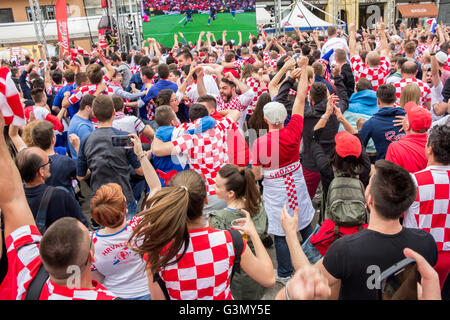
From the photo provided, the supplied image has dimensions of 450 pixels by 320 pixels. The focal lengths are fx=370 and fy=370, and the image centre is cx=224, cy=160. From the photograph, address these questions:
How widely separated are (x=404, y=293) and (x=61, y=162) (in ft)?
10.4

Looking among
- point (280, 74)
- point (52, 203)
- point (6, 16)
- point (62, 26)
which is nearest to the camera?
point (52, 203)

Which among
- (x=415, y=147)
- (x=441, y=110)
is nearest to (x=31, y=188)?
(x=415, y=147)

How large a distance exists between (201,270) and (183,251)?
13cm

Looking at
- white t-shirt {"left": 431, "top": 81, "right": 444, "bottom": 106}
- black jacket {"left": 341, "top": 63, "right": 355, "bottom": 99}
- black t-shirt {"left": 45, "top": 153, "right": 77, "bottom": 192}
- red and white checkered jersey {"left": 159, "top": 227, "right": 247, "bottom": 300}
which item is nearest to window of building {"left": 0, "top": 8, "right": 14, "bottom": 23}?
black jacket {"left": 341, "top": 63, "right": 355, "bottom": 99}

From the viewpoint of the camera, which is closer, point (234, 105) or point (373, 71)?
point (234, 105)

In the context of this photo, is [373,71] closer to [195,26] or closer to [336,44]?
[336,44]

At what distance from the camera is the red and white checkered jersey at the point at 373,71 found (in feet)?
19.5

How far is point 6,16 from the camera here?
30.5 meters

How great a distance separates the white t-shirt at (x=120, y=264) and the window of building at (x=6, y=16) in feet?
114

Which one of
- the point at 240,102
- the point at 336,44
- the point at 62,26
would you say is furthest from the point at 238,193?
the point at 62,26

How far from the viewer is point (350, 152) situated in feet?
8.82

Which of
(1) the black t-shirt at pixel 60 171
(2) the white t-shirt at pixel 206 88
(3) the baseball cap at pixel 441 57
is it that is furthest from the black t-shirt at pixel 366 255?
(3) the baseball cap at pixel 441 57

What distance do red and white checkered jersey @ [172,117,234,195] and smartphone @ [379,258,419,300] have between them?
2.29 metres

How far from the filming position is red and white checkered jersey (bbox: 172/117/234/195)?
3428mm
